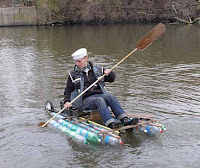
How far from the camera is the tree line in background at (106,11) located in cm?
4056

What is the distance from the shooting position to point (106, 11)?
41.8 meters

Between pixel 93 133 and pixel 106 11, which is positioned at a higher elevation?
pixel 106 11

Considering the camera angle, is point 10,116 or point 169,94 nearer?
point 10,116

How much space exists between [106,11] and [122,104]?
111 ft

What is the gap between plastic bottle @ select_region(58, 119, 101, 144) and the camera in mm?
6305

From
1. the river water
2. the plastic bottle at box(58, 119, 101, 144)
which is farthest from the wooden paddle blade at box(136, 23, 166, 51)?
the plastic bottle at box(58, 119, 101, 144)

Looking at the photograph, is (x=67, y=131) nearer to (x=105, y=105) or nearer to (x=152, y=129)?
(x=105, y=105)

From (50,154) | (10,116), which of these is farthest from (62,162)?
(10,116)

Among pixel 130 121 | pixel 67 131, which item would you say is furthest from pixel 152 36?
pixel 67 131

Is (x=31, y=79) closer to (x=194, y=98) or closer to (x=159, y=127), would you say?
(x=194, y=98)

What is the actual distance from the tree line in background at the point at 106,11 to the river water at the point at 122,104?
2270 cm

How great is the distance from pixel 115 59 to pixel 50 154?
35.1 ft

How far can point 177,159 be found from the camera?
19.0 feet

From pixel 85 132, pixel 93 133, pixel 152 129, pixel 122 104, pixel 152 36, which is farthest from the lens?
pixel 122 104
